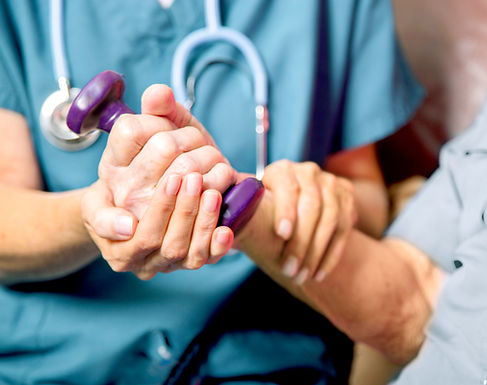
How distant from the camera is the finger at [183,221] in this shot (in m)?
0.43

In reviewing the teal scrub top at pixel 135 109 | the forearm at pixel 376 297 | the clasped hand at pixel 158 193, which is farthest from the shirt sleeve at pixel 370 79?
the clasped hand at pixel 158 193

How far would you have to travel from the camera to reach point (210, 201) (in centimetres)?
44

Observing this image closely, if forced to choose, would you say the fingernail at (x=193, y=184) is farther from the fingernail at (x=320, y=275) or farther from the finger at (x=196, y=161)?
the fingernail at (x=320, y=275)

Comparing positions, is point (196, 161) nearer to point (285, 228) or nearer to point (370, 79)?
point (285, 228)

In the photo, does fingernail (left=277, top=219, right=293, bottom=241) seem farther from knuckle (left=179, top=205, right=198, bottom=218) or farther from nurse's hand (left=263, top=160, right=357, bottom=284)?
knuckle (left=179, top=205, right=198, bottom=218)

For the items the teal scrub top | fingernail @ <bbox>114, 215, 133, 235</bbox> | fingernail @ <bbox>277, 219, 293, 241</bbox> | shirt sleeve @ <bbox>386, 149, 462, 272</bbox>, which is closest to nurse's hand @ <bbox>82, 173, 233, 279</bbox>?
fingernail @ <bbox>114, 215, 133, 235</bbox>

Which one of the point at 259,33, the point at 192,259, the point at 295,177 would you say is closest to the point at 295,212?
A: the point at 295,177

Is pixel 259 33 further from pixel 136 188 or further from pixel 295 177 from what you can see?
pixel 136 188

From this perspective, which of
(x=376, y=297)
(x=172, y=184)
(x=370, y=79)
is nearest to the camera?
(x=172, y=184)

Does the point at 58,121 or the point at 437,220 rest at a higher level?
the point at 58,121

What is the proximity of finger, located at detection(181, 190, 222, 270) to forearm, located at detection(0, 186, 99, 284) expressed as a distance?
12 cm

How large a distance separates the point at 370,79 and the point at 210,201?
0.44 meters

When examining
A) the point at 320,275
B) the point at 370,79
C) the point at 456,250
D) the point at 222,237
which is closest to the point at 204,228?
the point at 222,237

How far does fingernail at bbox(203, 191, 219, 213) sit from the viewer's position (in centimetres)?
44
